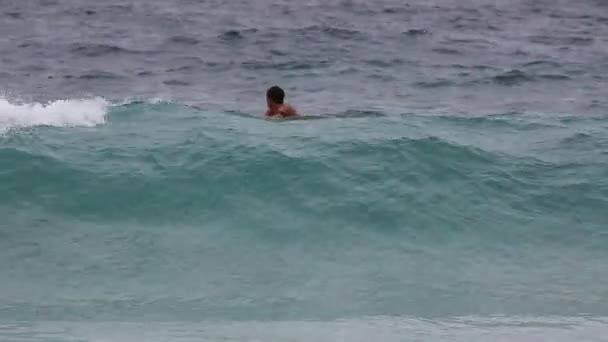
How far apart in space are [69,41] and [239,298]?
1264 centimetres

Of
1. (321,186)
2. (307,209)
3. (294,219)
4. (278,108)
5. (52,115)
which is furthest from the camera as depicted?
(52,115)

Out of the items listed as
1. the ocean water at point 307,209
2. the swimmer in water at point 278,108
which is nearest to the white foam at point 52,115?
the ocean water at point 307,209

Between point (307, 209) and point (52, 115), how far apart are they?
3.83 metres

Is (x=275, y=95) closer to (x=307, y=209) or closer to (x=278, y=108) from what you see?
(x=278, y=108)

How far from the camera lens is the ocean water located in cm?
724

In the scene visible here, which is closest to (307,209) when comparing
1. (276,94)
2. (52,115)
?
(276,94)

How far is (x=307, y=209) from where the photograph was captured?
9430 millimetres

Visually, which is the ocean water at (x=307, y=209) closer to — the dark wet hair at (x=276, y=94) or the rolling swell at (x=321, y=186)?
the rolling swell at (x=321, y=186)

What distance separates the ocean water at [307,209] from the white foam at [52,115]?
43 millimetres

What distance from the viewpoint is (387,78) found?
16.4 m

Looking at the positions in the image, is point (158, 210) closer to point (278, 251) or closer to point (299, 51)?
point (278, 251)

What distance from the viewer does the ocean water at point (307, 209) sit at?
7.24 metres

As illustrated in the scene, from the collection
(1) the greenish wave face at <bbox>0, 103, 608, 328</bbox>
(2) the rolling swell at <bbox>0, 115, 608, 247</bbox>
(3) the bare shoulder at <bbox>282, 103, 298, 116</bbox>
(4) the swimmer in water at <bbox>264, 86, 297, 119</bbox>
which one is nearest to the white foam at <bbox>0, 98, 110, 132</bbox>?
(1) the greenish wave face at <bbox>0, 103, 608, 328</bbox>

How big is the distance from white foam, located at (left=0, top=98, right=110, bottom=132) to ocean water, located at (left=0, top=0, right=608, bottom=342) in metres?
0.04
